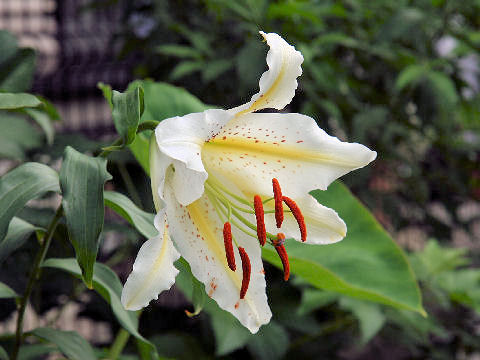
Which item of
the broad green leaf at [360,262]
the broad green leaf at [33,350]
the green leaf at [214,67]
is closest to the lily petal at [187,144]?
the broad green leaf at [360,262]

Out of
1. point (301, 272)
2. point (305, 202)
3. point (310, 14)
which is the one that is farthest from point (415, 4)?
point (305, 202)

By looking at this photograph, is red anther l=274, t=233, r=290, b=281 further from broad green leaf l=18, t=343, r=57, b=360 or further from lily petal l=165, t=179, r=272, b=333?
broad green leaf l=18, t=343, r=57, b=360

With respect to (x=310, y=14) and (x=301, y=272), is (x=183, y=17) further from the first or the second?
(x=301, y=272)

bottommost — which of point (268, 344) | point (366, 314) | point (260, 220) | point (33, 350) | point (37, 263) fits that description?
point (268, 344)

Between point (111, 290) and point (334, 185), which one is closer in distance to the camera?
point (111, 290)

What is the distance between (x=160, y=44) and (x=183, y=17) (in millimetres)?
143

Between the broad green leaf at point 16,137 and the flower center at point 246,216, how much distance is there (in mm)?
458

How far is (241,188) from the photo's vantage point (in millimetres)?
541

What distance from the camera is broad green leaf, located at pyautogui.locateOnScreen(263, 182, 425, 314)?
2.37 ft

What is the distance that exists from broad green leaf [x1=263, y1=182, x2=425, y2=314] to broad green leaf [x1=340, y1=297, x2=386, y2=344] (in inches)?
8.5

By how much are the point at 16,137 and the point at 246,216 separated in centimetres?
52

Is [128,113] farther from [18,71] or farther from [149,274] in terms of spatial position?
[18,71]

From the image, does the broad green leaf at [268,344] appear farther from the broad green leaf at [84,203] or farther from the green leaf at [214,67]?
the broad green leaf at [84,203]

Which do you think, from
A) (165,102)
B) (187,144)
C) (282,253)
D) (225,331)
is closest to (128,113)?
(187,144)
